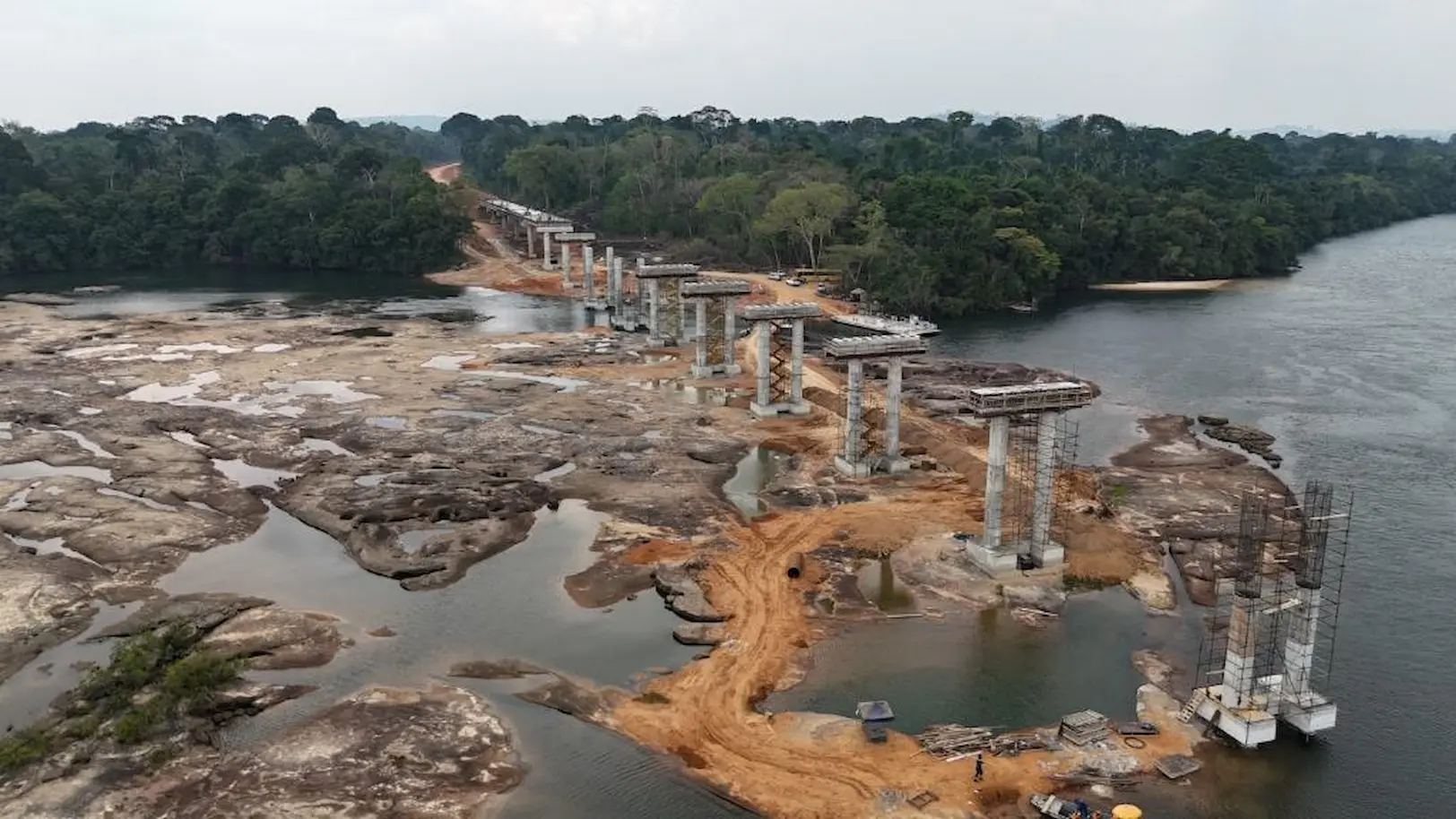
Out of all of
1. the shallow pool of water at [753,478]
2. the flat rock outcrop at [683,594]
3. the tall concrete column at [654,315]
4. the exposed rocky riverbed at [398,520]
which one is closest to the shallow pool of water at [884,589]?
the exposed rocky riverbed at [398,520]

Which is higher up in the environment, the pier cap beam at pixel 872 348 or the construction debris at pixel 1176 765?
the pier cap beam at pixel 872 348

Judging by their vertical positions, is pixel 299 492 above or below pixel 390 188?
below

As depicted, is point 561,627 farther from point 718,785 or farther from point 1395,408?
point 1395,408

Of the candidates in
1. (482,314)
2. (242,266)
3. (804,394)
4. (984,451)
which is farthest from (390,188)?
(984,451)

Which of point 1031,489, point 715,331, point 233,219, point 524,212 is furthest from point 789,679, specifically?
point 233,219

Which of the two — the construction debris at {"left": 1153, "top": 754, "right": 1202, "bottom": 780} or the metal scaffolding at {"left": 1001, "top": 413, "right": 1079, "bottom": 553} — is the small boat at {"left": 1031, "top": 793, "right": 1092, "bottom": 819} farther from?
the metal scaffolding at {"left": 1001, "top": 413, "right": 1079, "bottom": 553}

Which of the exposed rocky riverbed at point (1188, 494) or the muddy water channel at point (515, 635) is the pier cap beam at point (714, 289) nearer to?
the muddy water channel at point (515, 635)

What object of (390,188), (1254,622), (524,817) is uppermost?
(390,188)

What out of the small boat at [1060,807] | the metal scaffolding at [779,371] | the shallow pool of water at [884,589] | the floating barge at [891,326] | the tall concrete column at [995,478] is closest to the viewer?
the small boat at [1060,807]
